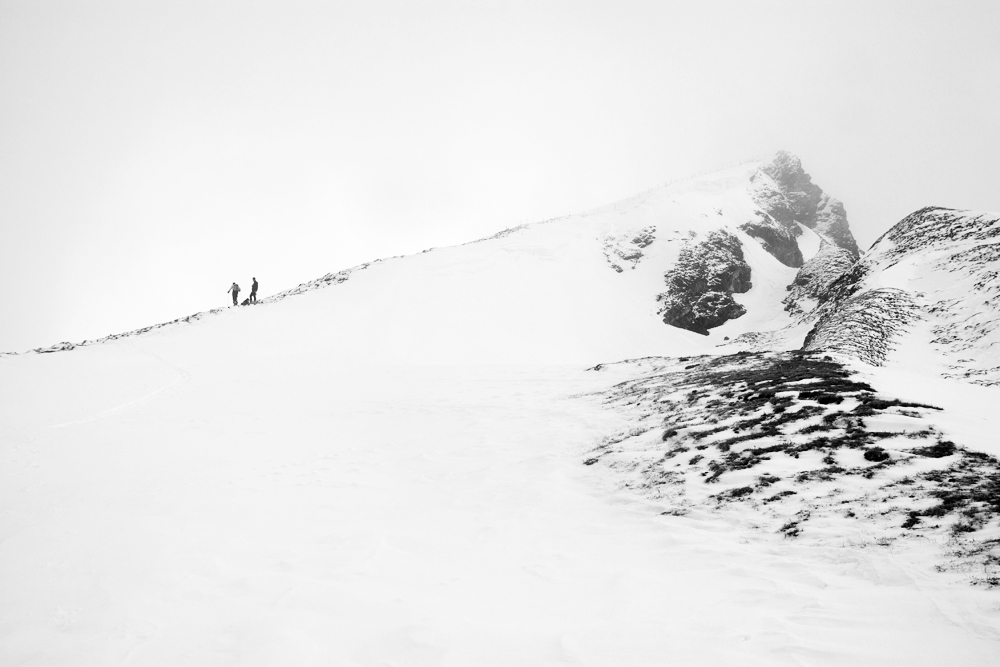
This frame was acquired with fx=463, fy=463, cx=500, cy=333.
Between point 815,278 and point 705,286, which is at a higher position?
point 705,286

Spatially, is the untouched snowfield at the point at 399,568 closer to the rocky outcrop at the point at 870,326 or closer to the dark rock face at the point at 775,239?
the rocky outcrop at the point at 870,326

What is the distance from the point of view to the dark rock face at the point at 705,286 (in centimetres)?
4812

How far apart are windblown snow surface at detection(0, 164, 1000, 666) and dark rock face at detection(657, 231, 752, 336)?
1219 inches

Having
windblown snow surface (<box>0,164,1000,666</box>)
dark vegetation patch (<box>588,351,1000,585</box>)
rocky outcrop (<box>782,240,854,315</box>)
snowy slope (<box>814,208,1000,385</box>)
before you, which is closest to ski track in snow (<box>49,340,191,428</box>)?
windblown snow surface (<box>0,164,1000,666</box>)

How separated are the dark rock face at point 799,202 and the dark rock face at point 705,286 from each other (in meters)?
25.9

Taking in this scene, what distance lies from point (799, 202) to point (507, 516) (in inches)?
3813

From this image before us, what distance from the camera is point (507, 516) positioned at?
6895 mm

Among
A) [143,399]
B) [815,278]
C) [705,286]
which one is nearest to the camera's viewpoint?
[143,399]

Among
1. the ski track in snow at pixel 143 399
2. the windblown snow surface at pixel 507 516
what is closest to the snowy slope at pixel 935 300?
the windblown snow surface at pixel 507 516

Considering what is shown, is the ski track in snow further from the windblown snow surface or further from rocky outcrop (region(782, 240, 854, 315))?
rocky outcrop (region(782, 240, 854, 315))

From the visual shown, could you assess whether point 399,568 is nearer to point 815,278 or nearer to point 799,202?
point 815,278

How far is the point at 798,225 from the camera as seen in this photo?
7906cm

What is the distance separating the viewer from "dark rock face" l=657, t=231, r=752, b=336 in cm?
4812

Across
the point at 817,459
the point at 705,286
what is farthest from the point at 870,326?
the point at 705,286
